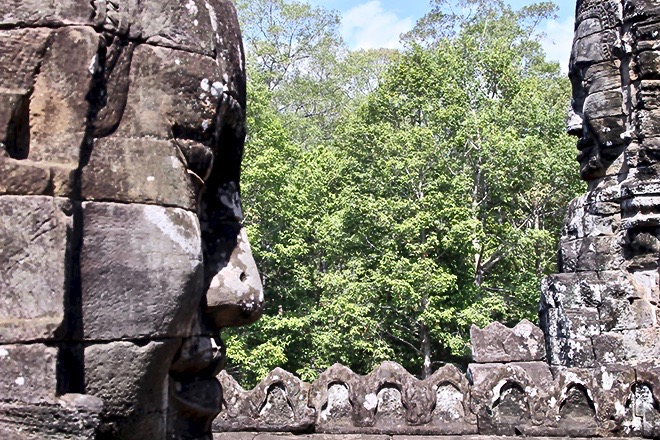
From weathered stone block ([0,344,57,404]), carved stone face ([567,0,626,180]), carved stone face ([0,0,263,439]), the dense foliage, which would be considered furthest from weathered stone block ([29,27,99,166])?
the dense foliage

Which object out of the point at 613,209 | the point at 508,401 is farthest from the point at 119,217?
the point at 613,209

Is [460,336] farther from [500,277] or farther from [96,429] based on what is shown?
[96,429]

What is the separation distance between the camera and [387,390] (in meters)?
7.43

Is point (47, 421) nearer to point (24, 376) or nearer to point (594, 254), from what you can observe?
point (24, 376)

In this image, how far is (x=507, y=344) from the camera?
8.14m

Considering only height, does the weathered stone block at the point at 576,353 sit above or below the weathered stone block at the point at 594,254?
below

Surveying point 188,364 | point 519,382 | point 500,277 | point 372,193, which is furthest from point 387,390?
point 500,277

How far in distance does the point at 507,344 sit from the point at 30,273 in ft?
21.4

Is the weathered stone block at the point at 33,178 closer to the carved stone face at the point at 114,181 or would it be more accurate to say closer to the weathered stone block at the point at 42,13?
the carved stone face at the point at 114,181

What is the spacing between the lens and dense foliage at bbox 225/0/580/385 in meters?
20.5

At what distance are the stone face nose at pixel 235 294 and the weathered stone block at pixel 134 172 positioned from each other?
1.17ft

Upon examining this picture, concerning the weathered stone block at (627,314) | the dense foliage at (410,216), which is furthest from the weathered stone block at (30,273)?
the dense foliage at (410,216)

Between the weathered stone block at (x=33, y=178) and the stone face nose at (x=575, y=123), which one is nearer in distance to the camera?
the weathered stone block at (x=33, y=178)

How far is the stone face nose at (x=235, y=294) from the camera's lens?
269cm
